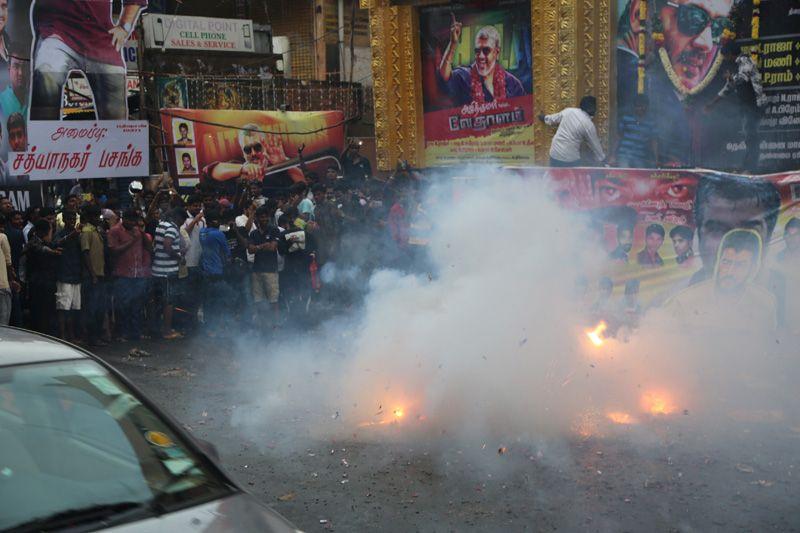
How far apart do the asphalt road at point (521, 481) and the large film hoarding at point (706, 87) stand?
6.86 meters

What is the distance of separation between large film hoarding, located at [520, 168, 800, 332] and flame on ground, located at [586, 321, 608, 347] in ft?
0.91

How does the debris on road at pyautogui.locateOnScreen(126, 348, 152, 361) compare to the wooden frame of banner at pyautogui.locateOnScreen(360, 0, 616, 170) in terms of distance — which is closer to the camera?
the debris on road at pyautogui.locateOnScreen(126, 348, 152, 361)

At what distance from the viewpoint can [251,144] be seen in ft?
62.4

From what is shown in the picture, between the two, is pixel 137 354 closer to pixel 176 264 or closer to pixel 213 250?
pixel 176 264

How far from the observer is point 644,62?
1348cm

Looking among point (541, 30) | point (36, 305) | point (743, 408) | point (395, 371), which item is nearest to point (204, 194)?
point (36, 305)

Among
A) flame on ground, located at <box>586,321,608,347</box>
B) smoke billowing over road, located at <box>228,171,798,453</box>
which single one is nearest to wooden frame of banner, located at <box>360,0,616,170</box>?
smoke billowing over road, located at <box>228,171,798,453</box>

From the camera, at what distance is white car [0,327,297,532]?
9.75 feet

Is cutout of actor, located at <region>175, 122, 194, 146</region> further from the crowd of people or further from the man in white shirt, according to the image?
the man in white shirt

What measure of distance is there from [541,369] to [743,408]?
165 centimetres

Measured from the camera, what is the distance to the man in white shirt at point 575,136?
37.3 feet

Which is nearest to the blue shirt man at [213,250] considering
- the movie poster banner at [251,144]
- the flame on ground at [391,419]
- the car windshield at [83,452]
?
the flame on ground at [391,419]

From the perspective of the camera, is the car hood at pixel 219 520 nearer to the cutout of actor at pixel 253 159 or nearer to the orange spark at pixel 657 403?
the orange spark at pixel 657 403

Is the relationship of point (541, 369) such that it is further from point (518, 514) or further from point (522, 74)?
point (522, 74)
